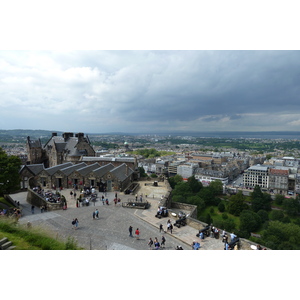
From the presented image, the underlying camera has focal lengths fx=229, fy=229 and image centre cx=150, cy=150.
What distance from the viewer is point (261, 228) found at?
61125 millimetres

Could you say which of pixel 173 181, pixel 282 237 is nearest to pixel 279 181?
pixel 173 181

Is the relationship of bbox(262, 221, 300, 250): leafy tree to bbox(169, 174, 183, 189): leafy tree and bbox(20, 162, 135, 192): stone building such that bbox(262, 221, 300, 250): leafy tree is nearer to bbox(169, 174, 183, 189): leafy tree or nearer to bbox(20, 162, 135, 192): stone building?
A: bbox(20, 162, 135, 192): stone building

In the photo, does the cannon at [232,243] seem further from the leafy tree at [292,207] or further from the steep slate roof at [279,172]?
the steep slate roof at [279,172]

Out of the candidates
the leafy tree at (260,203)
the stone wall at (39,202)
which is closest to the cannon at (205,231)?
the stone wall at (39,202)

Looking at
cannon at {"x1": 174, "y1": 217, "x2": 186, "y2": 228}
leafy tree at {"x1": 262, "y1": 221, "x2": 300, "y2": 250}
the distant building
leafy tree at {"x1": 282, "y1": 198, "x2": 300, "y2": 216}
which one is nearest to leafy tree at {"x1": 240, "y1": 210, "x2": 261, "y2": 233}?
leafy tree at {"x1": 262, "y1": 221, "x2": 300, "y2": 250}

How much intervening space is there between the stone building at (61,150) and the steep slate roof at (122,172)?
1015cm

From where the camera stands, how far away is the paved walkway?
45.3 ft

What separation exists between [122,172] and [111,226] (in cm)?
1168

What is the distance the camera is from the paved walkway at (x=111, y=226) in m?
13.8

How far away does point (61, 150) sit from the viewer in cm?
3741

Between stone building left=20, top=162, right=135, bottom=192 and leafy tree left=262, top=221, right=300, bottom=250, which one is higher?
stone building left=20, top=162, right=135, bottom=192

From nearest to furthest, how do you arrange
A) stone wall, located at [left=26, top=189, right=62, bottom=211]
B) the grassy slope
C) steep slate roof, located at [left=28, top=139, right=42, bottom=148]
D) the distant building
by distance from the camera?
the grassy slope → stone wall, located at [left=26, top=189, right=62, bottom=211] → steep slate roof, located at [left=28, top=139, right=42, bottom=148] → the distant building

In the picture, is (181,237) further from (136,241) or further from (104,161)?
(104,161)

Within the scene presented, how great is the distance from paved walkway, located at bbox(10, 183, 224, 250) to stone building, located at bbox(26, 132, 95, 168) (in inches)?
592
